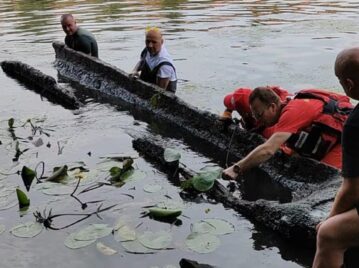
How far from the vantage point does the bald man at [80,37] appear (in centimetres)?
1272

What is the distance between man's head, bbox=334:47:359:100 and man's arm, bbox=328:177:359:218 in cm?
49

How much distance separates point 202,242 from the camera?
5.30m

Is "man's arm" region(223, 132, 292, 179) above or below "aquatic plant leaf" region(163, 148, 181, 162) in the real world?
above

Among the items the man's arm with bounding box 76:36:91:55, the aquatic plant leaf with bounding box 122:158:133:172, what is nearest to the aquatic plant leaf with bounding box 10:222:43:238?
the aquatic plant leaf with bounding box 122:158:133:172

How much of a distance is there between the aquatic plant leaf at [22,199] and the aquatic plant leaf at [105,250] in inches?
51.5

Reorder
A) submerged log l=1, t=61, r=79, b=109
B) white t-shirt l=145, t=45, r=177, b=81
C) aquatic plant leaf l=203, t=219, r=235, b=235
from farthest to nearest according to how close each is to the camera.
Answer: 1. submerged log l=1, t=61, r=79, b=109
2. white t-shirt l=145, t=45, r=177, b=81
3. aquatic plant leaf l=203, t=219, r=235, b=235

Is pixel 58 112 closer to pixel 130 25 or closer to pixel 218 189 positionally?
pixel 218 189

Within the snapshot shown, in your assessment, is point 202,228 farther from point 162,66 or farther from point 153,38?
point 153,38

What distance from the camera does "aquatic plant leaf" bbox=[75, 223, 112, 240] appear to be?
18.0 ft

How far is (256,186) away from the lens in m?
6.75

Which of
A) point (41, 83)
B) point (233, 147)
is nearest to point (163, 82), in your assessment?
point (233, 147)

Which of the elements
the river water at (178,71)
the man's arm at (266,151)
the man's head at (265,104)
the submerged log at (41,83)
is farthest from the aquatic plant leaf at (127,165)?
the submerged log at (41,83)

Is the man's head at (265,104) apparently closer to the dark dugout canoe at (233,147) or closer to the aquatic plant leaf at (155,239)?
the dark dugout canoe at (233,147)

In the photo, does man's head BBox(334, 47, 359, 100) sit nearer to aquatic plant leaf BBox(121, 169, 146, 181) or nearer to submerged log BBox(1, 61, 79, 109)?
aquatic plant leaf BBox(121, 169, 146, 181)
